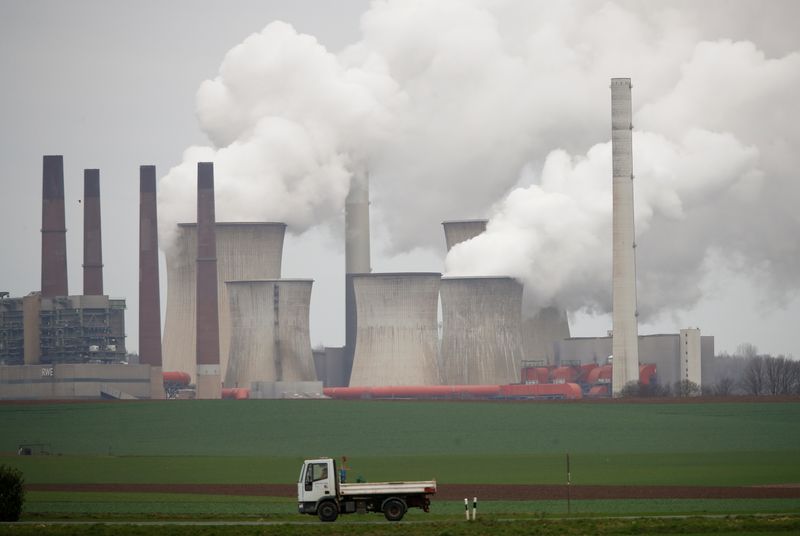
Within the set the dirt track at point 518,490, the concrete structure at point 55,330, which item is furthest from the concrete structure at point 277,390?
the dirt track at point 518,490

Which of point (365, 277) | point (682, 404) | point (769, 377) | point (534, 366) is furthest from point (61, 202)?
point (769, 377)

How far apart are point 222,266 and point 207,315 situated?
3305 millimetres

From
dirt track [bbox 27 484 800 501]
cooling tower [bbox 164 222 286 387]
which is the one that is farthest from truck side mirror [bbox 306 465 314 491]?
cooling tower [bbox 164 222 286 387]

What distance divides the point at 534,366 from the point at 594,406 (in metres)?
11.5

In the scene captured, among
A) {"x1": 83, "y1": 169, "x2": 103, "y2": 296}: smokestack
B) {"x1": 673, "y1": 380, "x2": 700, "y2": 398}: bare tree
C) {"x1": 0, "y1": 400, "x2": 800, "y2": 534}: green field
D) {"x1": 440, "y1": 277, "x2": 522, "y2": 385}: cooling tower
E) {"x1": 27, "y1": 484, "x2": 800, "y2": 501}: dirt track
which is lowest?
{"x1": 27, "y1": 484, "x2": 800, "y2": 501}: dirt track

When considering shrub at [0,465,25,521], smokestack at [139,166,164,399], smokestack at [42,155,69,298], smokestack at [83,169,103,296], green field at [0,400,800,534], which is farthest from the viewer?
smokestack at [83,169,103,296]

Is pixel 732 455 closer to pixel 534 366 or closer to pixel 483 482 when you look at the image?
pixel 483 482

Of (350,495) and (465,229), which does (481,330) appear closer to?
(465,229)

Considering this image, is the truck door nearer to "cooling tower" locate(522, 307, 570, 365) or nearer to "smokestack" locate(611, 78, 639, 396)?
"smokestack" locate(611, 78, 639, 396)

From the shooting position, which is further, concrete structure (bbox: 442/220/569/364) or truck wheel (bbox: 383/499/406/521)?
concrete structure (bbox: 442/220/569/364)

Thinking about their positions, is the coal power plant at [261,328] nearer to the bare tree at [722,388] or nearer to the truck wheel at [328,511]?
the bare tree at [722,388]

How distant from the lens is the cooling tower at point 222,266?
241 ft

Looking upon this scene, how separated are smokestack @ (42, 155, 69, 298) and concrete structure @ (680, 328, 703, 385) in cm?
2712

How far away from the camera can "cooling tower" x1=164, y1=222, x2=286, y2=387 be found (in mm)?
73312
